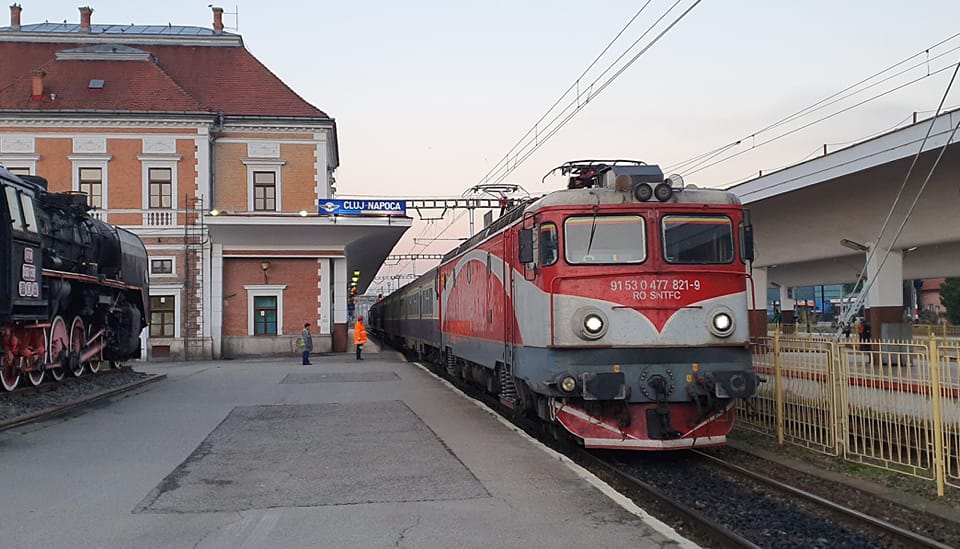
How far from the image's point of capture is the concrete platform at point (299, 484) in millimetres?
6184

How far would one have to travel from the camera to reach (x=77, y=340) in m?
17.1

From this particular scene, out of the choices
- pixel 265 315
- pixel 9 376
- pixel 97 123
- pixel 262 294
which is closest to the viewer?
pixel 9 376

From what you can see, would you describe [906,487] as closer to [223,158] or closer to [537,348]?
[537,348]

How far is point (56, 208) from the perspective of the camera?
15406 mm

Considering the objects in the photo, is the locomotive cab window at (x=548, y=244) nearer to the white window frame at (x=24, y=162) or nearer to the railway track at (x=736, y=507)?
the railway track at (x=736, y=507)

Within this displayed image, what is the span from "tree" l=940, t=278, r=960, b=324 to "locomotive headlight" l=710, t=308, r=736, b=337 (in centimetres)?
5024

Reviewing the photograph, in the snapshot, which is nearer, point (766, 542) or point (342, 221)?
point (766, 542)

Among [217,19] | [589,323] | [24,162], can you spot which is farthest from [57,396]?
[217,19]

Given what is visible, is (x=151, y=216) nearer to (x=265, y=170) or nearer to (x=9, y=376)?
(x=265, y=170)

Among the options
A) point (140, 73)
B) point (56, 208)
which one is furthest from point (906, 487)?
point (140, 73)

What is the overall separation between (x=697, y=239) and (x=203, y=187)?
87.2 ft

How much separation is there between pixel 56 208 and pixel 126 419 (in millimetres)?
4963

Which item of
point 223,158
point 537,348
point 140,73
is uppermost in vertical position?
point 140,73

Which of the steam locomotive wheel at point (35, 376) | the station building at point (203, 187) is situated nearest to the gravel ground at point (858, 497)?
the steam locomotive wheel at point (35, 376)
